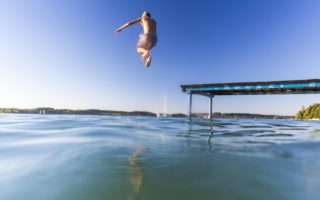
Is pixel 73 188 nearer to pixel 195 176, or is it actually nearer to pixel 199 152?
pixel 195 176

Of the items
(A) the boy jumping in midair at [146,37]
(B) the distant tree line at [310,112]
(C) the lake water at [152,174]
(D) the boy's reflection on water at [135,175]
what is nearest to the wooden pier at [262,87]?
(A) the boy jumping in midair at [146,37]

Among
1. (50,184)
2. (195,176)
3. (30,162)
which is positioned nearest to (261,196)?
(195,176)

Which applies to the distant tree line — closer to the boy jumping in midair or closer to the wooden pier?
the wooden pier

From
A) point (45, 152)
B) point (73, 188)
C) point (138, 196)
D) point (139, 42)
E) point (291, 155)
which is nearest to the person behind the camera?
point (138, 196)

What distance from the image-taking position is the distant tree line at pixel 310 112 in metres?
117

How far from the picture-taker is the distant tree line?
117 m

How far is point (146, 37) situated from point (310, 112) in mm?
144494

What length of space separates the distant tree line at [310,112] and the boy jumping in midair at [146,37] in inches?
5199

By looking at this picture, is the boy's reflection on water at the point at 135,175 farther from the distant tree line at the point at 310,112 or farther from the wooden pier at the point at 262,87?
the distant tree line at the point at 310,112

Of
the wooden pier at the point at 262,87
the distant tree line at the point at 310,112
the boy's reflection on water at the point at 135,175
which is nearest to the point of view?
the boy's reflection on water at the point at 135,175

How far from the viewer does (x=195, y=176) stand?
438 centimetres

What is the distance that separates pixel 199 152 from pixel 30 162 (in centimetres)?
436

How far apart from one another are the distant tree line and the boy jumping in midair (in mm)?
132061

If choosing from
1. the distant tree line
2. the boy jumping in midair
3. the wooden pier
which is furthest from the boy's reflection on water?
the distant tree line
